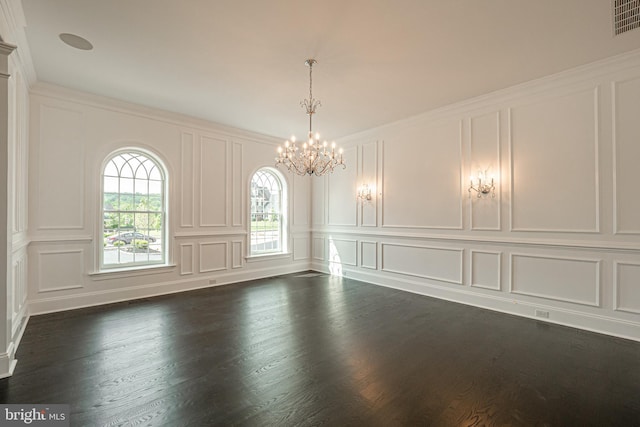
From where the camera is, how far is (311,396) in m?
2.14

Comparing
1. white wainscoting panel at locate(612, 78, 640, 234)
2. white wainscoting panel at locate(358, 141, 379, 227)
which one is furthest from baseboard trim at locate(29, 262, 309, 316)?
white wainscoting panel at locate(612, 78, 640, 234)

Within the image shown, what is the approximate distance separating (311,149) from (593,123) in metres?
3.30

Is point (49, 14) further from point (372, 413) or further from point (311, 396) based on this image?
point (372, 413)

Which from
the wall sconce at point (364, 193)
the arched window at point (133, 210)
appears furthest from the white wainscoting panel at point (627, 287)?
the arched window at point (133, 210)

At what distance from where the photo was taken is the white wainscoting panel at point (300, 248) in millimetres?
6801

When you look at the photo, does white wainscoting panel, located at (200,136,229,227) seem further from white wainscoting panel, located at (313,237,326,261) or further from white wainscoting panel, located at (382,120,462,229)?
white wainscoting panel, located at (382,120,462,229)

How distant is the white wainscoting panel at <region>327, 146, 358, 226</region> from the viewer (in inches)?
240

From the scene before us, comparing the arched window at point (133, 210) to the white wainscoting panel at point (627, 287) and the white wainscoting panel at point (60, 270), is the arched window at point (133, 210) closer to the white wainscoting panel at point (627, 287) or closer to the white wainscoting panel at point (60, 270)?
the white wainscoting panel at point (60, 270)

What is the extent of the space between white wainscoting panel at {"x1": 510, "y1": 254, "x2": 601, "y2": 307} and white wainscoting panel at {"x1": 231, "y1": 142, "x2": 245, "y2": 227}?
4.71 m

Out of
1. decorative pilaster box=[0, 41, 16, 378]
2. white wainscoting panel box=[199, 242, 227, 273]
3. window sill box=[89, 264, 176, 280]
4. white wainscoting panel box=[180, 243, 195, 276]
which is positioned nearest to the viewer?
decorative pilaster box=[0, 41, 16, 378]

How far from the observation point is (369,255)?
18.9ft

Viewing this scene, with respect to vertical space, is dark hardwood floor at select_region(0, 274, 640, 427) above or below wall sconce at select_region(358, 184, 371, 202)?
below

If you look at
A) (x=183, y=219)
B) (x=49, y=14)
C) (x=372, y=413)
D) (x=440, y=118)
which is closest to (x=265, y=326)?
(x=372, y=413)

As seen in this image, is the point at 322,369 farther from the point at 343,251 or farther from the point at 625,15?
the point at 625,15
